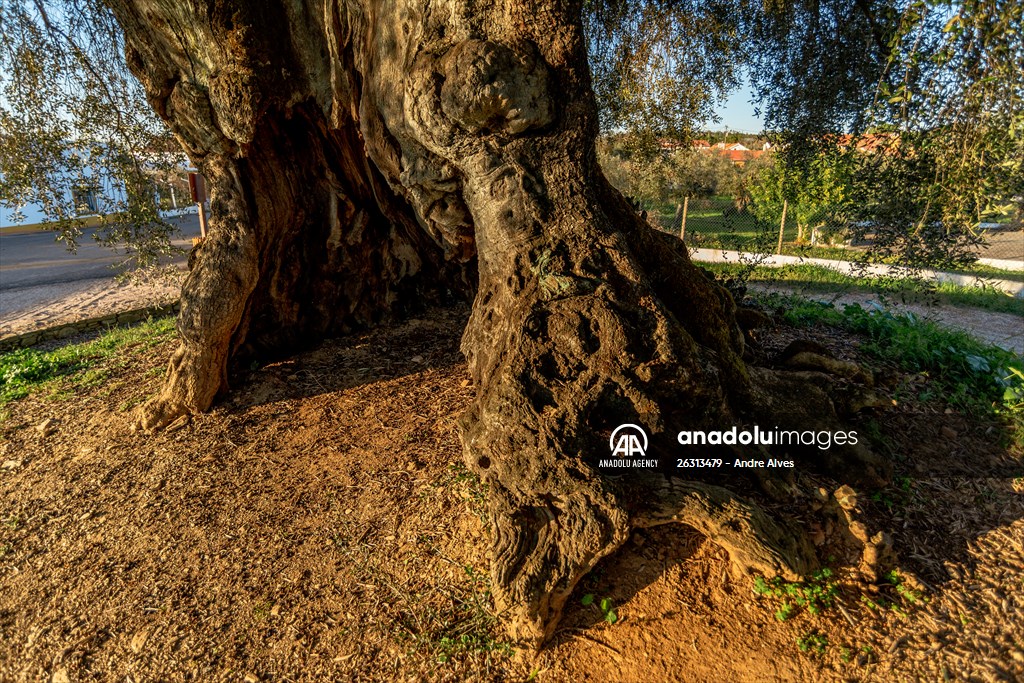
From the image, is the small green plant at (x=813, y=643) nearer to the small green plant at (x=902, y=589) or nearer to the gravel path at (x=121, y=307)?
the small green plant at (x=902, y=589)

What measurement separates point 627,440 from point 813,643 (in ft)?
3.69

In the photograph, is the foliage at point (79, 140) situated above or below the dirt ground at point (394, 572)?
above

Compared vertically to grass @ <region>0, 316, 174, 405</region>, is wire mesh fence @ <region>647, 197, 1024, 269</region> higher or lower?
higher

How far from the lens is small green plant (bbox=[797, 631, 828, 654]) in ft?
7.84

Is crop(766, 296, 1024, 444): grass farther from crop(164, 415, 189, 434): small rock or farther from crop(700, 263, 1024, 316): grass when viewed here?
crop(164, 415, 189, 434): small rock

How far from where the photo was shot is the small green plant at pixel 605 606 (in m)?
2.58

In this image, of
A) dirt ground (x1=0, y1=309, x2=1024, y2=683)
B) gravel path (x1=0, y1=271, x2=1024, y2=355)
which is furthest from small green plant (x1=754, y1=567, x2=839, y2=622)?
gravel path (x1=0, y1=271, x2=1024, y2=355)

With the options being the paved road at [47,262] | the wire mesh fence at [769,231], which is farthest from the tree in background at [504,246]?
the wire mesh fence at [769,231]

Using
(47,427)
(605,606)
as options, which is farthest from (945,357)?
(47,427)

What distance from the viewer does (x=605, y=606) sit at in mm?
2611

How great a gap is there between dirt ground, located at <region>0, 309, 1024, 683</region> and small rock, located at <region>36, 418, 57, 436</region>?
50cm

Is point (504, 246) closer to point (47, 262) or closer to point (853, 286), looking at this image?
point (853, 286)

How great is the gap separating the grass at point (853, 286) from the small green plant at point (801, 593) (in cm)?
612

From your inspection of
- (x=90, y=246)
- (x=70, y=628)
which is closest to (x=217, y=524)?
(x=70, y=628)
